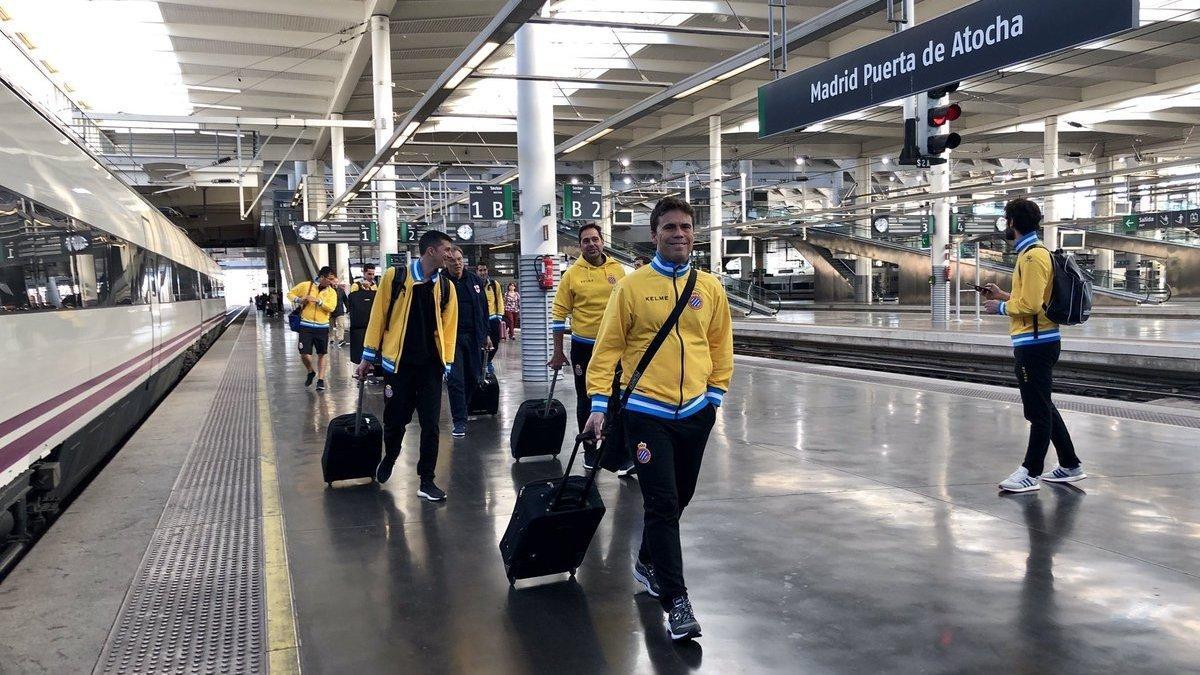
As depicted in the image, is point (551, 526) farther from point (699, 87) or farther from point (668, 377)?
point (699, 87)

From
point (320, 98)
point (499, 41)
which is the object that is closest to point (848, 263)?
point (320, 98)

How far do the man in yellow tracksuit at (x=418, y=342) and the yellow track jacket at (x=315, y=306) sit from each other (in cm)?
679

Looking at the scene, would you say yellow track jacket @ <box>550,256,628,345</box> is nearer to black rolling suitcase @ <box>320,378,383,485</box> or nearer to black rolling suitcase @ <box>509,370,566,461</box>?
black rolling suitcase @ <box>509,370,566,461</box>

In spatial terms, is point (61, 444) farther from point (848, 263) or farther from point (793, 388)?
point (848, 263)

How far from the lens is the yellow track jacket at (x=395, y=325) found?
19.0 feet

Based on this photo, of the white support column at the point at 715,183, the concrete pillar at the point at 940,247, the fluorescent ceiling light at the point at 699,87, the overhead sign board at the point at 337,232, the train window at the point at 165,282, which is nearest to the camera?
the fluorescent ceiling light at the point at 699,87

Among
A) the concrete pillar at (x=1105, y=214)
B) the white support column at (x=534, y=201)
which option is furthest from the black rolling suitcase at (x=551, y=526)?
the concrete pillar at (x=1105, y=214)

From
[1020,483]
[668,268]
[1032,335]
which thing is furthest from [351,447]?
[1032,335]

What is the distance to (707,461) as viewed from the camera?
22.9 feet

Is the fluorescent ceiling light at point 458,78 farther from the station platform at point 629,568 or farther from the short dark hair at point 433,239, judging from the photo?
the short dark hair at point 433,239

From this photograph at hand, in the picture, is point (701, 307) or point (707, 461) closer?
point (701, 307)

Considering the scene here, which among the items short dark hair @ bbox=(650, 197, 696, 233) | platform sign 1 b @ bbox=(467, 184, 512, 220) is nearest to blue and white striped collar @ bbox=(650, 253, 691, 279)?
short dark hair @ bbox=(650, 197, 696, 233)

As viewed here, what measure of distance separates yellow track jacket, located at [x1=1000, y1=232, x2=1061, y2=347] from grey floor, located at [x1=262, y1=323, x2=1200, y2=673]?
3.25ft

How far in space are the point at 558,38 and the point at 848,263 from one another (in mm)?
31090
